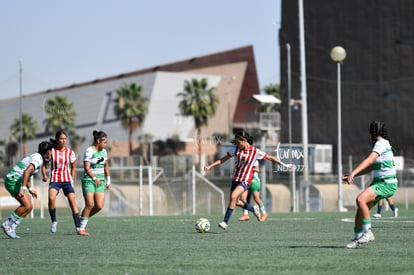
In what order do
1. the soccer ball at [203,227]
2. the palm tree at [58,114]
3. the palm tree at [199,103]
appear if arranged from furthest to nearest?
the palm tree at [58,114] → the palm tree at [199,103] → the soccer ball at [203,227]

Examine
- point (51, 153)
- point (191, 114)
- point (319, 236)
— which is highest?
point (191, 114)

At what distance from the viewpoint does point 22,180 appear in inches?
673

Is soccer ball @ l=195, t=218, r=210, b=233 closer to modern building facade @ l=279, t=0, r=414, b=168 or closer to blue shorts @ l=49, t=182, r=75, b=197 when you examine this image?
blue shorts @ l=49, t=182, r=75, b=197

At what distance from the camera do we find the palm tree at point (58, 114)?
97.8 meters

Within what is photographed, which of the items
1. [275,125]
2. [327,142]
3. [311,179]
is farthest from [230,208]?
[275,125]

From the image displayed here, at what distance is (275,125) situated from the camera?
83.3 metres

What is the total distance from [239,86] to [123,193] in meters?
79.1

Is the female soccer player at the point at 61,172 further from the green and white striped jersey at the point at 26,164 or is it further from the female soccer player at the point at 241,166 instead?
the female soccer player at the point at 241,166

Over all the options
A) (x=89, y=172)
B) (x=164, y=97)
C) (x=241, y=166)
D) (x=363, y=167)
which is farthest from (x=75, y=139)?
(x=363, y=167)

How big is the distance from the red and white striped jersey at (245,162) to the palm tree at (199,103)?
227 ft

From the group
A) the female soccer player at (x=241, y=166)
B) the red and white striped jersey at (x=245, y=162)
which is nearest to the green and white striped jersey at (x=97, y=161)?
the female soccer player at (x=241, y=166)

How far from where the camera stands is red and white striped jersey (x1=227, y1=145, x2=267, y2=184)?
60.8ft

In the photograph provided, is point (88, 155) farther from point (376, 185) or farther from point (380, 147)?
point (380, 147)

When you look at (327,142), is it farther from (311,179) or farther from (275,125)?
(311,179)
